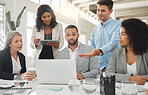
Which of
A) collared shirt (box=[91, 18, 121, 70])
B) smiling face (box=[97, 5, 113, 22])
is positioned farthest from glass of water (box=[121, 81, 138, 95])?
smiling face (box=[97, 5, 113, 22])

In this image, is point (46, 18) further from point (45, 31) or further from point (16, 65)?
point (16, 65)

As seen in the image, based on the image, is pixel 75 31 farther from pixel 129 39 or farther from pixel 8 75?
pixel 8 75

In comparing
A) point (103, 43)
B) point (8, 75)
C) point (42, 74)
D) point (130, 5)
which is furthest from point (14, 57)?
point (130, 5)

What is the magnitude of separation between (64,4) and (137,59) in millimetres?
4863

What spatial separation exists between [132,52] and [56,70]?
0.90 metres

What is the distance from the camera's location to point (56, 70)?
133 cm

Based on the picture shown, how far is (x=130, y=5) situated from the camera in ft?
24.7

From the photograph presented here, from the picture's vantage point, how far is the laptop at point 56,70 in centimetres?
131

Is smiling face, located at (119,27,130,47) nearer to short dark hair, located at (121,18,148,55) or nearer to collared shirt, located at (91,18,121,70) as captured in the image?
short dark hair, located at (121,18,148,55)

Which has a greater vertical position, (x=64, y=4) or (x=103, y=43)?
(x=64, y=4)

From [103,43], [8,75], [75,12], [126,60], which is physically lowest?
[8,75]

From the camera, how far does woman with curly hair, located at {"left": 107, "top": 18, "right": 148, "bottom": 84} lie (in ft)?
5.55

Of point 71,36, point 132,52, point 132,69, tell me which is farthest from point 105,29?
point 132,69

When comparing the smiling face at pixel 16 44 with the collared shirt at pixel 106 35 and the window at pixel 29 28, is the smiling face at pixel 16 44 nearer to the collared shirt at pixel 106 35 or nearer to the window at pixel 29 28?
the collared shirt at pixel 106 35
